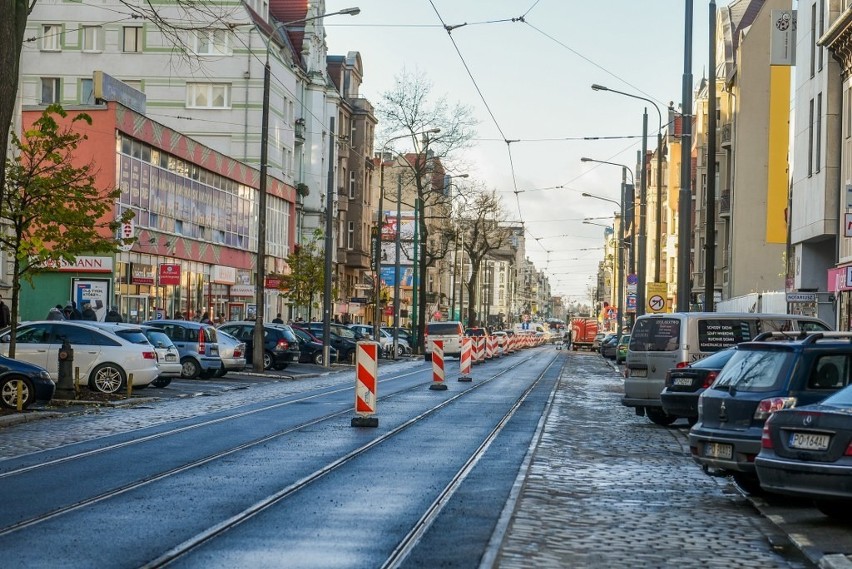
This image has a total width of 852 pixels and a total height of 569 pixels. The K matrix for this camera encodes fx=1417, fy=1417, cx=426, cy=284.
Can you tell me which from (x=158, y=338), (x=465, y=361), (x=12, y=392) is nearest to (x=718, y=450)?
(x=12, y=392)

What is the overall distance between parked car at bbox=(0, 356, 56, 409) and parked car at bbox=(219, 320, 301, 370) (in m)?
21.6

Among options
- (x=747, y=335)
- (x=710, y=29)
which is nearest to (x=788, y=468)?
(x=747, y=335)

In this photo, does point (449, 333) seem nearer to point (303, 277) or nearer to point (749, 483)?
point (303, 277)

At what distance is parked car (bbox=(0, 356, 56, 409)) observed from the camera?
2384 cm

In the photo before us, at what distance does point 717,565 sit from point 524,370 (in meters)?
43.4

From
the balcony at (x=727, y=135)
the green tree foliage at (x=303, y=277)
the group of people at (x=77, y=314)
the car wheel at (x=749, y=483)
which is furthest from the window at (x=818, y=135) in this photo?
the car wheel at (x=749, y=483)

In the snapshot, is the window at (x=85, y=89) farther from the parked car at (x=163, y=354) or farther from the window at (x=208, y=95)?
the parked car at (x=163, y=354)

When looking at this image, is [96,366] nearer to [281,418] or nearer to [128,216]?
[128,216]

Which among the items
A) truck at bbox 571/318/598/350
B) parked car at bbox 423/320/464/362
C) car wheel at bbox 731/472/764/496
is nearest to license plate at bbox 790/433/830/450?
car wheel at bbox 731/472/764/496

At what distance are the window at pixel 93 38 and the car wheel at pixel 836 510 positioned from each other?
6019 cm

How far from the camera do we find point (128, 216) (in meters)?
30.1

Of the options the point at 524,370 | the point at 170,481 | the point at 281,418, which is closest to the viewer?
the point at 170,481

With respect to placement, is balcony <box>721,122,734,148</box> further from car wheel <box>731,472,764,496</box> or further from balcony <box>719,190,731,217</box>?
car wheel <box>731,472,764,496</box>

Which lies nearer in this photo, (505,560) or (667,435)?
(505,560)
